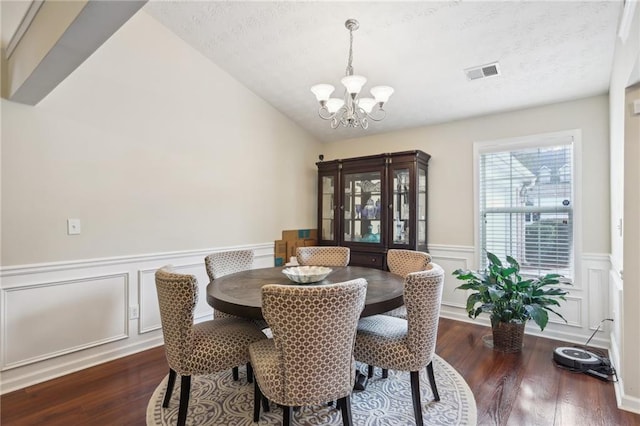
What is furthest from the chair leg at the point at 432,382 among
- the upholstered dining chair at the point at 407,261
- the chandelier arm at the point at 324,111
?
the chandelier arm at the point at 324,111

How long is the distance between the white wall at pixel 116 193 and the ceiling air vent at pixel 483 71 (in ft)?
7.63

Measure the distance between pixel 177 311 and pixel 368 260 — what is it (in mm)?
2620

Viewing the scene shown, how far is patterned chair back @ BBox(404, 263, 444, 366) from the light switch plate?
2.48 meters

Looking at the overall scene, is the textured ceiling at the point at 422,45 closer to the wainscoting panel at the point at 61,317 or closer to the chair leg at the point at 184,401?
the wainscoting panel at the point at 61,317

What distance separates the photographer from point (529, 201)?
3.29m

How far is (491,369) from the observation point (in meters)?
2.47

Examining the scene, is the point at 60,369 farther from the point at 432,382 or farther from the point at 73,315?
the point at 432,382

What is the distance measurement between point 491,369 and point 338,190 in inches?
100

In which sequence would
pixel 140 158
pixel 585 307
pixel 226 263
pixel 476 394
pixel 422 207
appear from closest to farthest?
pixel 476 394 → pixel 226 263 → pixel 140 158 → pixel 585 307 → pixel 422 207

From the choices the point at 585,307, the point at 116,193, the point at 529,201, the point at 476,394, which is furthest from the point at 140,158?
the point at 585,307

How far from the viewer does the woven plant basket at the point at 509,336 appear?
2.77m

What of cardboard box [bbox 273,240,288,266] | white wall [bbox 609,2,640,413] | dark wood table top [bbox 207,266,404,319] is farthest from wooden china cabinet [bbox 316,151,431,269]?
white wall [bbox 609,2,640,413]

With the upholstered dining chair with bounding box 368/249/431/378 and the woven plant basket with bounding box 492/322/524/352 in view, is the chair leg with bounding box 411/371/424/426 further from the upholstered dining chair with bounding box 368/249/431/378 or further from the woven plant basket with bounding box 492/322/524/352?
the woven plant basket with bounding box 492/322/524/352

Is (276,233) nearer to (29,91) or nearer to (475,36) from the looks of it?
(29,91)
